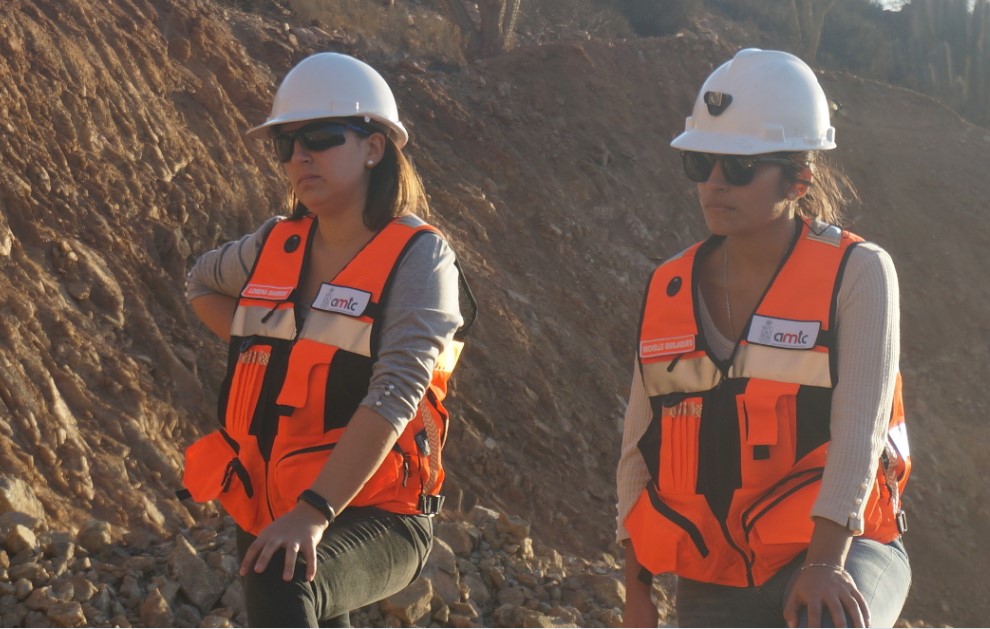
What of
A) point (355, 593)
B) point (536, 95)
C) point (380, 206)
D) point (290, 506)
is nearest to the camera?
point (355, 593)

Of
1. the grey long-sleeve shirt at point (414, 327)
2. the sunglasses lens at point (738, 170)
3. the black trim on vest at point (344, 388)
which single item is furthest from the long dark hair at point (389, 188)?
the sunglasses lens at point (738, 170)

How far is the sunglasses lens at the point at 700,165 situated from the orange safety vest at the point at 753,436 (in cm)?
29

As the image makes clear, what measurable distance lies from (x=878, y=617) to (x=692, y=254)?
1.12 meters

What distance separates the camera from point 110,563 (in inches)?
219

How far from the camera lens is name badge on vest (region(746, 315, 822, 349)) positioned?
289cm

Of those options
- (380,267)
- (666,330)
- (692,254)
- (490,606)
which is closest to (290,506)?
(380,267)

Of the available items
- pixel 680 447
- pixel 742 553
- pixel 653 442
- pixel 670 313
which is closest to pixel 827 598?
pixel 742 553

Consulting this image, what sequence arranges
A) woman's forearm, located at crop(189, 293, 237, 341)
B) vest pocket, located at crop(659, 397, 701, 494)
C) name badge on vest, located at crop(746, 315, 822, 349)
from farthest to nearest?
1. woman's forearm, located at crop(189, 293, 237, 341)
2. vest pocket, located at crop(659, 397, 701, 494)
3. name badge on vest, located at crop(746, 315, 822, 349)

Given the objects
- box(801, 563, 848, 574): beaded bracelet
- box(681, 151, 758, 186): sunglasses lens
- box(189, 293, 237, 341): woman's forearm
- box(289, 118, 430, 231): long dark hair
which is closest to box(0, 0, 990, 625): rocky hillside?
box(189, 293, 237, 341): woman's forearm

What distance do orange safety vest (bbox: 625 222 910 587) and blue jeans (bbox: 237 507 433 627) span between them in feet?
2.06

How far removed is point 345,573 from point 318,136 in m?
1.22

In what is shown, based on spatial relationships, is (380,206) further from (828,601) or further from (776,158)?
(828,601)

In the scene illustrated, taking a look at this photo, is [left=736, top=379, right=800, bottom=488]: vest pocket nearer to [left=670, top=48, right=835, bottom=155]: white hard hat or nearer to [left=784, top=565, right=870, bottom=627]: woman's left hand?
[left=784, top=565, right=870, bottom=627]: woman's left hand

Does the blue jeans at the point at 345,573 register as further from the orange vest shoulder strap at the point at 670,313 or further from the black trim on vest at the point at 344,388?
the orange vest shoulder strap at the point at 670,313
